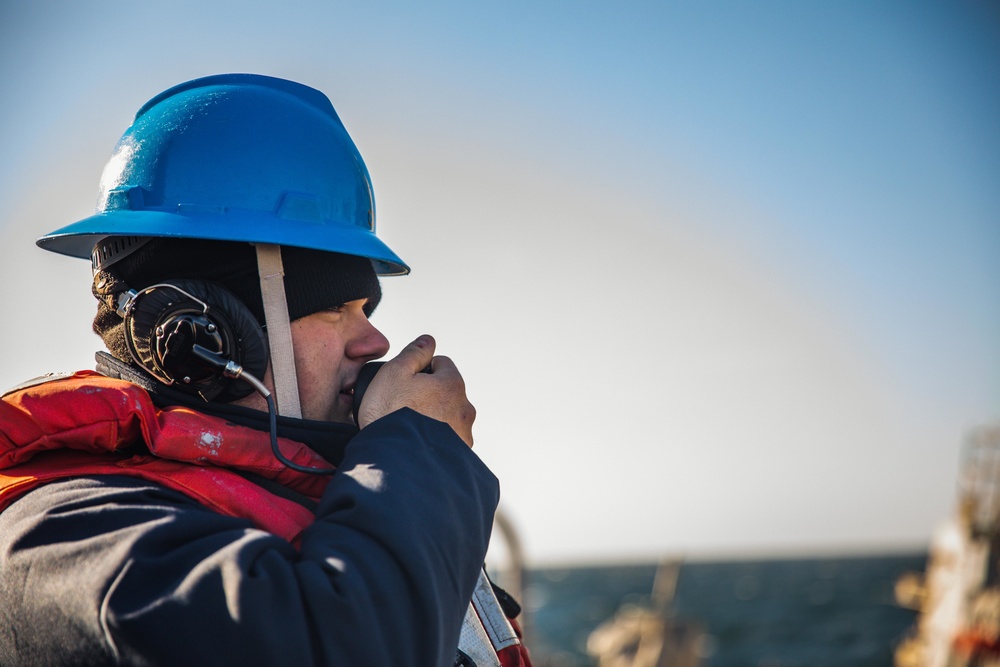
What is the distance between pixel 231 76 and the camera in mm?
2439

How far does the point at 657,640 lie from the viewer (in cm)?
1894

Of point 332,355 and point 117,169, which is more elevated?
point 117,169

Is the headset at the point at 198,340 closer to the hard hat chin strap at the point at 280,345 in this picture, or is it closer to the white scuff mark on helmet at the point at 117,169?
the hard hat chin strap at the point at 280,345

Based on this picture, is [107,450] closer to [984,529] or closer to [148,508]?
[148,508]

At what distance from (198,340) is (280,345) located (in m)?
0.23

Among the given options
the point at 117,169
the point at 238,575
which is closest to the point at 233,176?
the point at 117,169

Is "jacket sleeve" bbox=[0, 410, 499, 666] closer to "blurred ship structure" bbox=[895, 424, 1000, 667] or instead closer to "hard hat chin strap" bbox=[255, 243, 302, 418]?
"hard hat chin strap" bbox=[255, 243, 302, 418]

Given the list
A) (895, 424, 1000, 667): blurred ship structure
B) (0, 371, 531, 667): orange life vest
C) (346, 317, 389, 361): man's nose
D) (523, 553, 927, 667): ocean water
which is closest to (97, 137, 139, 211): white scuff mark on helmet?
(0, 371, 531, 667): orange life vest

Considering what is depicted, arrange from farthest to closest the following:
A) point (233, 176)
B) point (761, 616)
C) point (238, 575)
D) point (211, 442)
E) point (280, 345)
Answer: point (761, 616) < point (233, 176) < point (280, 345) < point (211, 442) < point (238, 575)

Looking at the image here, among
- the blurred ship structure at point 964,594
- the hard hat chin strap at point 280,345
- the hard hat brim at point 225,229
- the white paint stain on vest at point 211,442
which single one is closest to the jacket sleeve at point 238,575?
the white paint stain on vest at point 211,442

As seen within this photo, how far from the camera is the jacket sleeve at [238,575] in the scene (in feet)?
4.83

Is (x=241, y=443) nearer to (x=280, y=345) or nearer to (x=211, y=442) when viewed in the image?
(x=211, y=442)

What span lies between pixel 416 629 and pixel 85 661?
0.56 m

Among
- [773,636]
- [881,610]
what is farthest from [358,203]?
[881,610]
